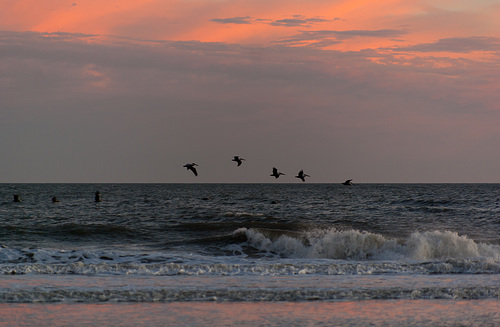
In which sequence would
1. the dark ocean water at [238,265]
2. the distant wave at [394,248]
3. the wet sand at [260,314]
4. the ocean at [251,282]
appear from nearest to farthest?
the wet sand at [260,314] → the ocean at [251,282] → the dark ocean water at [238,265] → the distant wave at [394,248]

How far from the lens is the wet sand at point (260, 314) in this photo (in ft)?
38.7

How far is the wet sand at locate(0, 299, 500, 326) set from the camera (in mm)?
11781

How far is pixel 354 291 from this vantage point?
14.7 metres

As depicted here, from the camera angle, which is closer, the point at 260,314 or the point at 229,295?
the point at 260,314

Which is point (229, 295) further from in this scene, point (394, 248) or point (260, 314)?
point (394, 248)

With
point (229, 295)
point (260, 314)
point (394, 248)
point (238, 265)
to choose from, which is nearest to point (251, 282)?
point (229, 295)

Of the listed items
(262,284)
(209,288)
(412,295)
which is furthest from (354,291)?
(209,288)

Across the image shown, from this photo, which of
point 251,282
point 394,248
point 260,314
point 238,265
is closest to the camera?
point 260,314

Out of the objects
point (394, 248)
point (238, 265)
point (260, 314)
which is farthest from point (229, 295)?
point (394, 248)

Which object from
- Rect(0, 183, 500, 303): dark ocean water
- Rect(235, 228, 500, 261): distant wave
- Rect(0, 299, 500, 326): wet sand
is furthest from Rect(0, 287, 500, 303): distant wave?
Rect(235, 228, 500, 261): distant wave

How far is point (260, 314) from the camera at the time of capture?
40.9 ft

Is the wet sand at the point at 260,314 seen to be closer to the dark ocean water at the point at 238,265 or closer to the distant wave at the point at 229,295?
the distant wave at the point at 229,295

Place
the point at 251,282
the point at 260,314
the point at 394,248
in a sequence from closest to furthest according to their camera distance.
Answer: the point at 260,314, the point at 251,282, the point at 394,248

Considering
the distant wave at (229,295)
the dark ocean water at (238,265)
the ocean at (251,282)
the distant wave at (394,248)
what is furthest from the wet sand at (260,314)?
the distant wave at (394,248)
